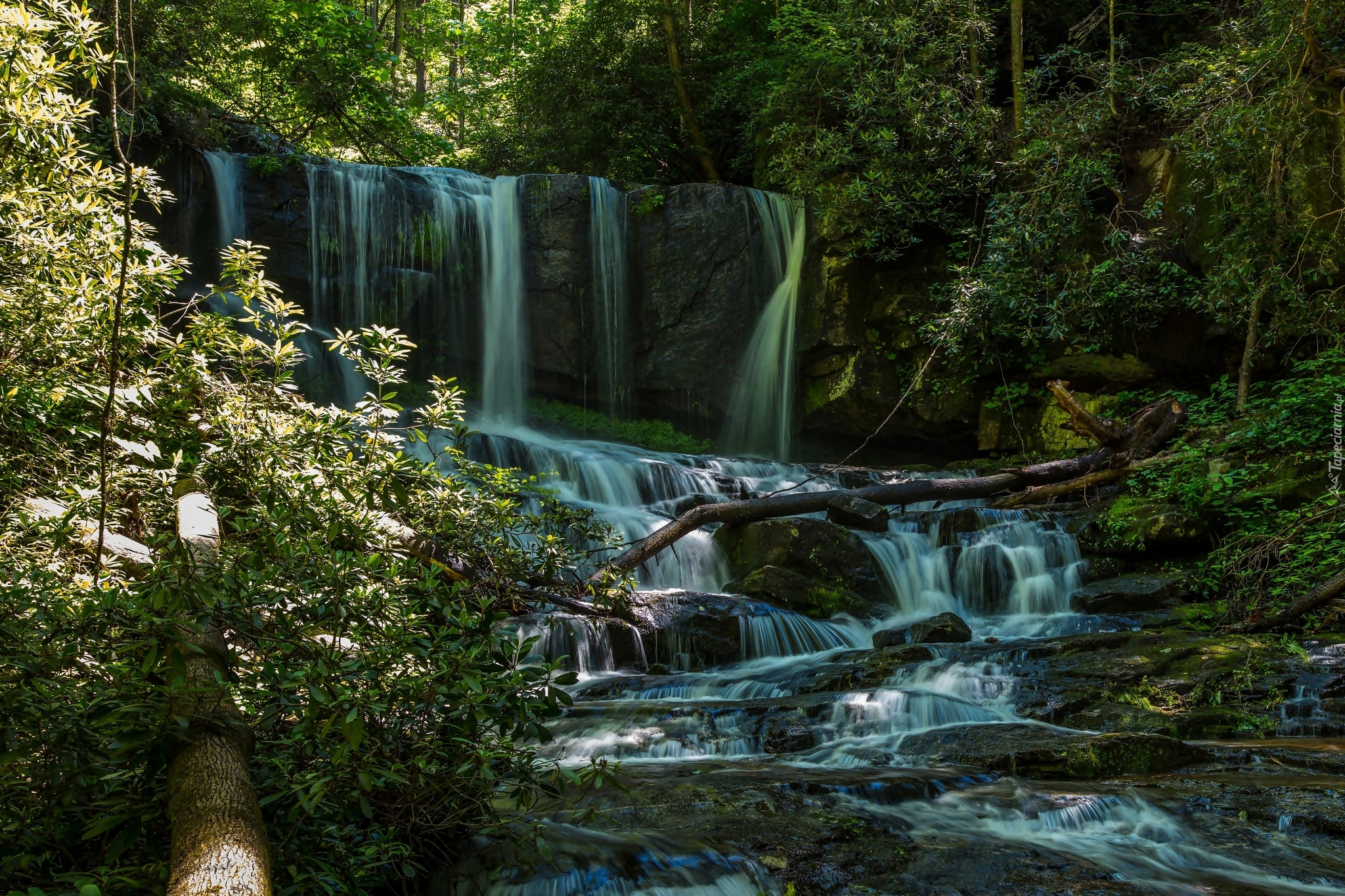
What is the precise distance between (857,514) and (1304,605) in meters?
4.32

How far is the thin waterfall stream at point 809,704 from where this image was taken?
3.81 metres

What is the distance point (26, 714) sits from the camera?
2.80 m

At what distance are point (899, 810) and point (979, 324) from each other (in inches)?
360

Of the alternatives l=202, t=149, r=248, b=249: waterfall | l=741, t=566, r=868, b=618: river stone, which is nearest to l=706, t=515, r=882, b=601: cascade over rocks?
l=741, t=566, r=868, b=618: river stone

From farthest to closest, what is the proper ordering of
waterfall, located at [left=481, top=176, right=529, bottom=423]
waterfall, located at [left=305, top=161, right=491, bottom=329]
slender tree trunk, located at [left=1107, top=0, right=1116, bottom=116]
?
1. waterfall, located at [left=481, top=176, right=529, bottom=423]
2. waterfall, located at [left=305, top=161, right=491, bottom=329]
3. slender tree trunk, located at [left=1107, top=0, right=1116, bottom=116]

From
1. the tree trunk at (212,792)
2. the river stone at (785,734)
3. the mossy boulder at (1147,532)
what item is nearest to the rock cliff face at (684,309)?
the mossy boulder at (1147,532)

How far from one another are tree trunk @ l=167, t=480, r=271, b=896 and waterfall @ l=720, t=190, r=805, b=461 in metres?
12.6

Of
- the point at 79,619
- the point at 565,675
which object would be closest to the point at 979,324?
the point at 565,675

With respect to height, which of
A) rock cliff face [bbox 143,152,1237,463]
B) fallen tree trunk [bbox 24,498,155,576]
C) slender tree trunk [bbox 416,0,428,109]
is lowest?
fallen tree trunk [bbox 24,498,155,576]

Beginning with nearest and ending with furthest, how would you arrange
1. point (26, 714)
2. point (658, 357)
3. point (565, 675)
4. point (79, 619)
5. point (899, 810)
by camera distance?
point (26, 714), point (79, 619), point (565, 675), point (899, 810), point (658, 357)

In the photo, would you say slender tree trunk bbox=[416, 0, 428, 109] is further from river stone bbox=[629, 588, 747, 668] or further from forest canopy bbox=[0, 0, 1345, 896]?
river stone bbox=[629, 588, 747, 668]

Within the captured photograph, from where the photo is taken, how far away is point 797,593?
9.20m

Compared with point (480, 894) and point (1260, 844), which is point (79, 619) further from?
point (1260, 844)

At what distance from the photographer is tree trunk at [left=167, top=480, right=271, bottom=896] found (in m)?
2.43
